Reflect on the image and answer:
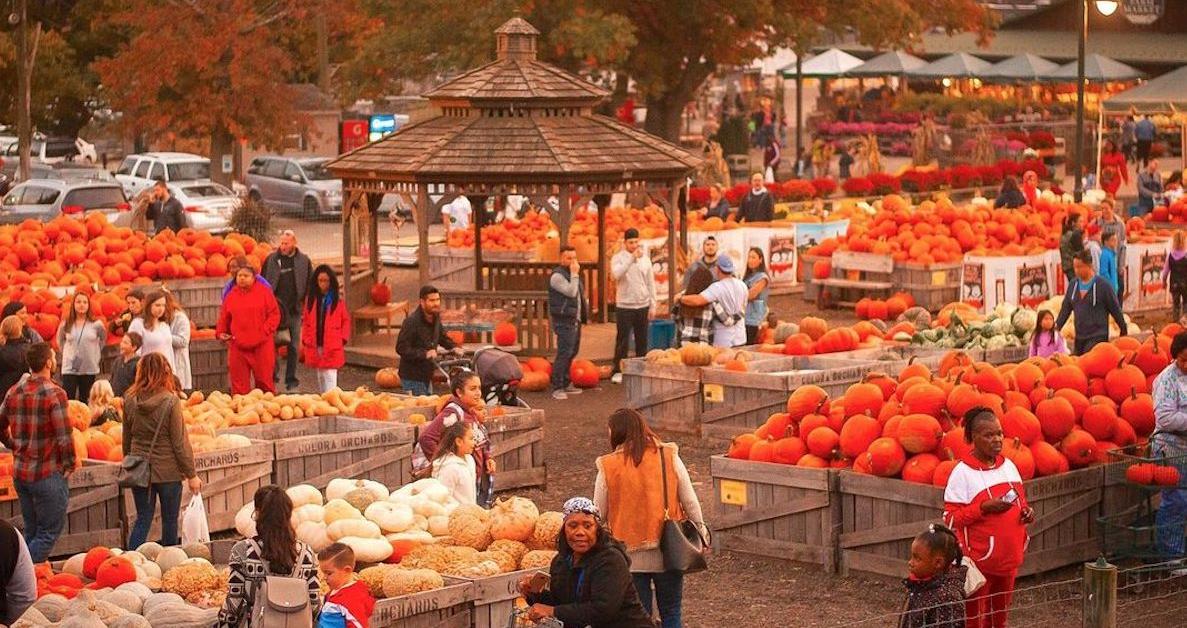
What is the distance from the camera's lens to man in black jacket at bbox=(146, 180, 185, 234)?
27.8 meters

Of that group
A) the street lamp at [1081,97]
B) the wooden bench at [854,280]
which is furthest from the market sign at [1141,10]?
the wooden bench at [854,280]

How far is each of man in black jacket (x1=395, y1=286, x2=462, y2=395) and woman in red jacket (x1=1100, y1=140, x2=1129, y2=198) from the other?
24.8m

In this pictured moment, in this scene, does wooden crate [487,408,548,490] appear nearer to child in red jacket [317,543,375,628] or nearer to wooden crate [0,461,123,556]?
wooden crate [0,461,123,556]

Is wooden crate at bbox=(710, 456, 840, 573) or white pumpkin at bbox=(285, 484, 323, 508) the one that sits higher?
white pumpkin at bbox=(285, 484, 323, 508)

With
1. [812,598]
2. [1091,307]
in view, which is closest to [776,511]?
[812,598]

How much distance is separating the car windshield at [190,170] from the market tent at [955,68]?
22.2m

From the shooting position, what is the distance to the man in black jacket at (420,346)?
18141 millimetres

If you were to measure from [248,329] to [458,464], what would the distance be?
22.2 feet

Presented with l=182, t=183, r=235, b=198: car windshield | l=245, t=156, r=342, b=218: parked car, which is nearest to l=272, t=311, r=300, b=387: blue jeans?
l=182, t=183, r=235, b=198: car windshield

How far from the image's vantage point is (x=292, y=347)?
858 inches

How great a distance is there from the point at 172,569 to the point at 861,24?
30.8m

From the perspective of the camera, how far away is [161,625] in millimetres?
10836

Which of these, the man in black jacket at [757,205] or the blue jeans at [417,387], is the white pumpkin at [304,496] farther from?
the man in black jacket at [757,205]

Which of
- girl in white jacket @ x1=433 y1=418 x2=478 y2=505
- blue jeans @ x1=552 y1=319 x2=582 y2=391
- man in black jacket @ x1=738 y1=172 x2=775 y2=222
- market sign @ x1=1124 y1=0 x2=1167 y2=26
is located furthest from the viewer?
market sign @ x1=1124 y1=0 x2=1167 y2=26
